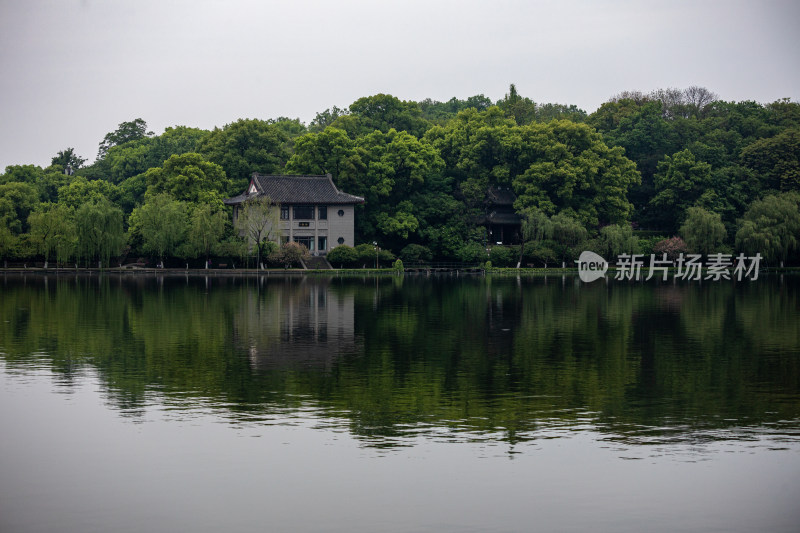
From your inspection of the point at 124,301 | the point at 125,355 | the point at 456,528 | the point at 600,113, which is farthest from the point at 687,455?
the point at 600,113

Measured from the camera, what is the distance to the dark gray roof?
8281cm

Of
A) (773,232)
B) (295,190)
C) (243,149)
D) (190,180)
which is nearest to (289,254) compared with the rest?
(295,190)

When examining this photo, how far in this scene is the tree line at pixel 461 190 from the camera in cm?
7719

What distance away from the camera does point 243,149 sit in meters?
89.9

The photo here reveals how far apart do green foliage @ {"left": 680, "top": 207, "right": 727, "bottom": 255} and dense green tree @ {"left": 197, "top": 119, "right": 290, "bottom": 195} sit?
134 ft

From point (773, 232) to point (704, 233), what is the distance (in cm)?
580

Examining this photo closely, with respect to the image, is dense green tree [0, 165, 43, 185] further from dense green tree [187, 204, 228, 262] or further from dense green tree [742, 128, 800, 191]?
dense green tree [742, 128, 800, 191]

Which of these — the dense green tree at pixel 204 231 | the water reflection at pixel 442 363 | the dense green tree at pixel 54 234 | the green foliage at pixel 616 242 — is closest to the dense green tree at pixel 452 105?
the green foliage at pixel 616 242

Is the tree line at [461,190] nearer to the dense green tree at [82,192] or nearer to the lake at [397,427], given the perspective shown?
the dense green tree at [82,192]

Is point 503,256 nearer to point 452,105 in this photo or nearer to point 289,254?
point 289,254

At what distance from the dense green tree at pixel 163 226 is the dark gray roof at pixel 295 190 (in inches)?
277

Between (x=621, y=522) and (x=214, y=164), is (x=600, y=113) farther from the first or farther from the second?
(x=621, y=522)

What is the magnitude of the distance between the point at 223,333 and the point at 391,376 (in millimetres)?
9986

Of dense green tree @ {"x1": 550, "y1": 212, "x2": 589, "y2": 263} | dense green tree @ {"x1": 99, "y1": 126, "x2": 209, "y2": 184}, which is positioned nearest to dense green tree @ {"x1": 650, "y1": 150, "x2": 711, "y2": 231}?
dense green tree @ {"x1": 550, "y1": 212, "x2": 589, "y2": 263}
